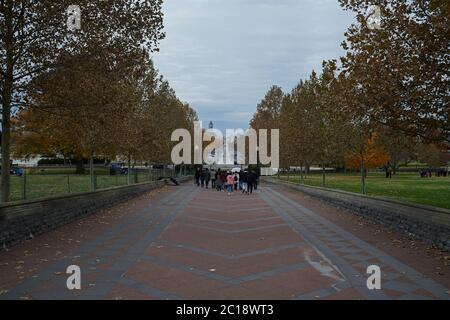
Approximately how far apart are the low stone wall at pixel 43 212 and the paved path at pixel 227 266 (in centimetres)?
159

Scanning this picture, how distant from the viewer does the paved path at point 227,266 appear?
6.49 meters

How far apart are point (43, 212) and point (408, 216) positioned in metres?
9.45

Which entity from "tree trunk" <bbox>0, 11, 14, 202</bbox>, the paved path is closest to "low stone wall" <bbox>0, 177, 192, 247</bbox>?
"tree trunk" <bbox>0, 11, 14, 202</bbox>

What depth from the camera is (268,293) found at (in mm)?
6430

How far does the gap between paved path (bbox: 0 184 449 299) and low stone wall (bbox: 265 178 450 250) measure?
139 cm

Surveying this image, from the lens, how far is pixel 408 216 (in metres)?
11.9

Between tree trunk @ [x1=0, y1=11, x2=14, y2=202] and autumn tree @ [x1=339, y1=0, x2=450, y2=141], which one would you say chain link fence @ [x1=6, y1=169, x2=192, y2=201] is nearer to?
tree trunk @ [x1=0, y1=11, x2=14, y2=202]

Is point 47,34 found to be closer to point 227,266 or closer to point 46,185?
point 46,185

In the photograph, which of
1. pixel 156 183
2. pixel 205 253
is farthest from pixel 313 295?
pixel 156 183

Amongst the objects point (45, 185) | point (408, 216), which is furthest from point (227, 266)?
point (45, 185)

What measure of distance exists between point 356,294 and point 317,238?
5.08 metres

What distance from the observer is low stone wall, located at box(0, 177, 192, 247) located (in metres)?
10.1

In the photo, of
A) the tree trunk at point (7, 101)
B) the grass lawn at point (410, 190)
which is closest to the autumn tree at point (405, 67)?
the grass lawn at point (410, 190)

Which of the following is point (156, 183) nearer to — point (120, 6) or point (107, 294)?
point (120, 6)
